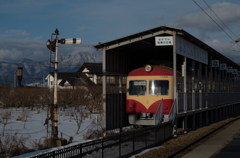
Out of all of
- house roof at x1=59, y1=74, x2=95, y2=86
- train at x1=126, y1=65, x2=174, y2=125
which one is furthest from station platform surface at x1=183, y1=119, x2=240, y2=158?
house roof at x1=59, y1=74, x2=95, y2=86

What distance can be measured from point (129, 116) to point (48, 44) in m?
5.60

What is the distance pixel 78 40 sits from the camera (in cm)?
1505

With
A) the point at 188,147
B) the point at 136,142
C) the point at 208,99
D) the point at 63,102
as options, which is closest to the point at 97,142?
the point at 136,142

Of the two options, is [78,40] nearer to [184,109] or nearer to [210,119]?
[184,109]

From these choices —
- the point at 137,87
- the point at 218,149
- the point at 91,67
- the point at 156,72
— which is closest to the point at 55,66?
the point at 137,87

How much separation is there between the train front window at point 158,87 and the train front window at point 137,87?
0.35 m

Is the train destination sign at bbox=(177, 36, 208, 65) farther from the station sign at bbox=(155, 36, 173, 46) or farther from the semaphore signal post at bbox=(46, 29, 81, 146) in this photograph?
the semaphore signal post at bbox=(46, 29, 81, 146)

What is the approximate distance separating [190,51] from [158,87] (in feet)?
9.70

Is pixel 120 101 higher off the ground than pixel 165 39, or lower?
lower

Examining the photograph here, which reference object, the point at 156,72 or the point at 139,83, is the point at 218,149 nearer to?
the point at 156,72

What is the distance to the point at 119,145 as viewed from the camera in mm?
10367

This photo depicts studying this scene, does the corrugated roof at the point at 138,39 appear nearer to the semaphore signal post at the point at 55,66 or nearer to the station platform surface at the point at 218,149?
the semaphore signal post at the point at 55,66

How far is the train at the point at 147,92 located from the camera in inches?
648

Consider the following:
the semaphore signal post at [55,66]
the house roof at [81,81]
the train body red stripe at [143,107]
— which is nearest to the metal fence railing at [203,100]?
the train body red stripe at [143,107]
